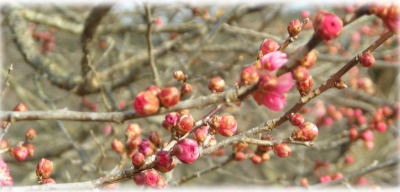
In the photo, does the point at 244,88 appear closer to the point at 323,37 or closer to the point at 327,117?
the point at 323,37

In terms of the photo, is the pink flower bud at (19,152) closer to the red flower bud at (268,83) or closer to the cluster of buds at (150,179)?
the cluster of buds at (150,179)

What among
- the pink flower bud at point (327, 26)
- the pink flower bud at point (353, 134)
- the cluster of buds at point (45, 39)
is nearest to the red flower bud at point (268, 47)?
the pink flower bud at point (327, 26)

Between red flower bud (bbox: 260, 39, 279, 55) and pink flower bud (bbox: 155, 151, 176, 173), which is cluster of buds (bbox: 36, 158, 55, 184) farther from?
red flower bud (bbox: 260, 39, 279, 55)

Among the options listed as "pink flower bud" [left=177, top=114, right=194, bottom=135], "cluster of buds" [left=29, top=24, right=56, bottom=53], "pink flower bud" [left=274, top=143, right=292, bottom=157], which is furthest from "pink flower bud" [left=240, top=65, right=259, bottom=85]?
"cluster of buds" [left=29, top=24, right=56, bottom=53]

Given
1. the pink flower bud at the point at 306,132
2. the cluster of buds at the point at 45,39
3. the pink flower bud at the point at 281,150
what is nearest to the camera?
the pink flower bud at the point at 306,132

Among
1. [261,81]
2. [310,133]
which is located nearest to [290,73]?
[261,81]

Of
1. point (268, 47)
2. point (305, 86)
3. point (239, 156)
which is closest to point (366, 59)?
point (305, 86)
